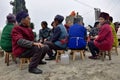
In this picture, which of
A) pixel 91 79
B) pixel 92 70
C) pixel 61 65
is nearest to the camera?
pixel 91 79

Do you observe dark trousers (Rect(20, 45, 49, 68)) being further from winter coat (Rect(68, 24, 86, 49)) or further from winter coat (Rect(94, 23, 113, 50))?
winter coat (Rect(94, 23, 113, 50))

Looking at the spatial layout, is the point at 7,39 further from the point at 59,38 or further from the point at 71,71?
the point at 71,71

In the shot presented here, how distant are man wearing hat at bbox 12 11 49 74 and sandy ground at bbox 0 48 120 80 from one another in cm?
29

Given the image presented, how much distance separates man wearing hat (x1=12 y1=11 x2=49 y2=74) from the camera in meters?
6.65

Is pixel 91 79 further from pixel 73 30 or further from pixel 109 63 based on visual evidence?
pixel 73 30

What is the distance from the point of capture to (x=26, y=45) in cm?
663

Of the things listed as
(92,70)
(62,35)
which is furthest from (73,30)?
(92,70)

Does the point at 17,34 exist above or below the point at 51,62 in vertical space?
above

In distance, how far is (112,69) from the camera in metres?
7.33

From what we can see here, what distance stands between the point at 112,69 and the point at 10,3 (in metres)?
8.92

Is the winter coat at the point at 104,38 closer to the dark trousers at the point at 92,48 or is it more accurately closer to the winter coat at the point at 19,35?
the dark trousers at the point at 92,48

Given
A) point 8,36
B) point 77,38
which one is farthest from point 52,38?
point 8,36

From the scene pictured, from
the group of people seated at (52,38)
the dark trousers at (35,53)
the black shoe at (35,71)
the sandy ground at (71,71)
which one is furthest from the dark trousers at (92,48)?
the black shoe at (35,71)

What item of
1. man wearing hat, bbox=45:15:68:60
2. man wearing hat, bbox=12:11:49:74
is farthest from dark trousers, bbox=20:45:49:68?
man wearing hat, bbox=45:15:68:60
